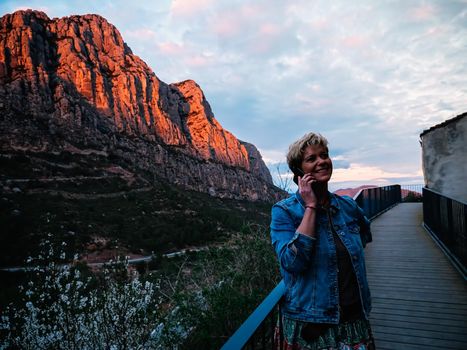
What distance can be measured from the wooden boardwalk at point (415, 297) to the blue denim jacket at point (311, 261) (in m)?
2.56

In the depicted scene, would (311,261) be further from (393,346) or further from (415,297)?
(415,297)

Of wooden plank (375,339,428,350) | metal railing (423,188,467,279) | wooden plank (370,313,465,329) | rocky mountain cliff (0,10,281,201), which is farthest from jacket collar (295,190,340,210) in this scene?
rocky mountain cliff (0,10,281,201)

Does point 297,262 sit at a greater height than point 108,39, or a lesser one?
lesser

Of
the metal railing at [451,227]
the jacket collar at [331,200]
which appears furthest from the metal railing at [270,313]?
the metal railing at [451,227]

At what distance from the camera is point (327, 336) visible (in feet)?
4.68

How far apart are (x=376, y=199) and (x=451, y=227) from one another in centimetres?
685

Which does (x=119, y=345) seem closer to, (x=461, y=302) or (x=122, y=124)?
(x=461, y=302)

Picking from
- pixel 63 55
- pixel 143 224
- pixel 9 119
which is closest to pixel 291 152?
pixel 143 224

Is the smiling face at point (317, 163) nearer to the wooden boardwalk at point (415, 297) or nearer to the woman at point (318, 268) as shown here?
the woman at point (318, 268)


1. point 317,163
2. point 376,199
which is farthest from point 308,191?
point 376,199

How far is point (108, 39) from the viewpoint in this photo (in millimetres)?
76875

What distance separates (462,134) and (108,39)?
287 ft

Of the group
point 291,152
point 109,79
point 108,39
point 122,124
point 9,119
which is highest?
point 108,39

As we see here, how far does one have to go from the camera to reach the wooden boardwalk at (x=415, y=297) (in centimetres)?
336
